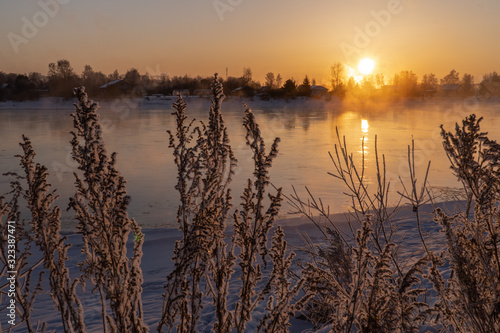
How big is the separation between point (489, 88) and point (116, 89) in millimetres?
94263

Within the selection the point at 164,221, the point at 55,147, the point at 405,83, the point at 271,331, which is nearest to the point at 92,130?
the point at 271,331

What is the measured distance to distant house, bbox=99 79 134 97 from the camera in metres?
74.2

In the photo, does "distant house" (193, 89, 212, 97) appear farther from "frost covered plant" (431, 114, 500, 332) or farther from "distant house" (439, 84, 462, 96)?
"frost covered plant" (431, 114, 500, 332)

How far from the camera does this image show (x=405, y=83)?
122 metres

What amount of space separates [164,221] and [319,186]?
213 inches

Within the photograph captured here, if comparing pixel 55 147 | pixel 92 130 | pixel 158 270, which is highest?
pixel 92 130

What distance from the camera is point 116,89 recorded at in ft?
249

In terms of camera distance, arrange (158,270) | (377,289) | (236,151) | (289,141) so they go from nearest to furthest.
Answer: (377,289), (158,270), (236,151), (289,141)

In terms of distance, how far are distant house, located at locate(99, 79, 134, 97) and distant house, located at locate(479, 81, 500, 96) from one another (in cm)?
8529

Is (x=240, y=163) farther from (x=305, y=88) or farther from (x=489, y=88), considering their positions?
(x=489, y=88)

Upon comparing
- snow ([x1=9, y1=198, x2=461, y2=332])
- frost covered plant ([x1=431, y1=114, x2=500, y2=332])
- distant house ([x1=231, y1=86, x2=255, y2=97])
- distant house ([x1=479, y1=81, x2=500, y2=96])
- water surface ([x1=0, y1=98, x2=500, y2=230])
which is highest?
distant house ([x1=231, y1=86, x2=255, y2=97])

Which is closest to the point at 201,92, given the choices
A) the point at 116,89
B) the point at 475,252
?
the point at 116,89

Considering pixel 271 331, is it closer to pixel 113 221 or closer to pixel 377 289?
pixel 377 289

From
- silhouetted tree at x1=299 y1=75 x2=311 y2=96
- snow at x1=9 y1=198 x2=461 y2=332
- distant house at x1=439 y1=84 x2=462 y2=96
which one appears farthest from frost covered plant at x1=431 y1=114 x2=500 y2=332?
distant house at x1=439 y1=84 x2=462 y2=96
